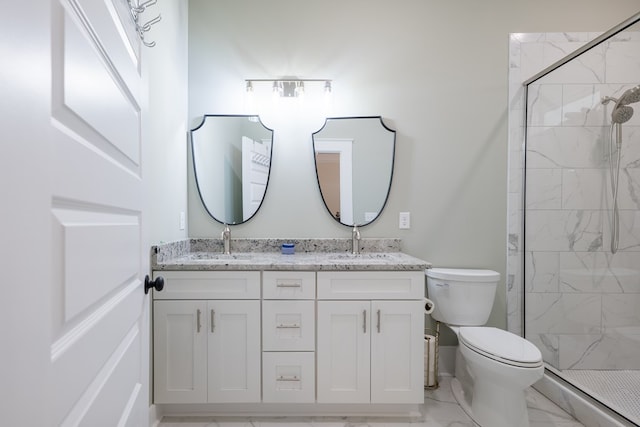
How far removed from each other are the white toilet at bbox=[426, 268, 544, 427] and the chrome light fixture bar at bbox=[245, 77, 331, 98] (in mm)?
1483

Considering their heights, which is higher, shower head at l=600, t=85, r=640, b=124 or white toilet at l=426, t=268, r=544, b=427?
shower head at l=600, t=85, r=640, b=124

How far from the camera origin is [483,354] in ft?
4.73

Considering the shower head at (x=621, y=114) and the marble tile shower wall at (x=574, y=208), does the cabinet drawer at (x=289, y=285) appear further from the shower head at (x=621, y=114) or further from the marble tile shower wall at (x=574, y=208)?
the shower head at (x=621, y=114)

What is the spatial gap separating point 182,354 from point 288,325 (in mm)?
583

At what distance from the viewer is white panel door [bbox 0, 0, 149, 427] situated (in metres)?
0.37

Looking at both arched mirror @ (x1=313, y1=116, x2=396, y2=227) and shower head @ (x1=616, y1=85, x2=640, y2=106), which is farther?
arched mirror @ (x1=313, y1=116, x2=396, y2=227)

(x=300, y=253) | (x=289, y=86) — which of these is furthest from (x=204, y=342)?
(x=289, y=86)

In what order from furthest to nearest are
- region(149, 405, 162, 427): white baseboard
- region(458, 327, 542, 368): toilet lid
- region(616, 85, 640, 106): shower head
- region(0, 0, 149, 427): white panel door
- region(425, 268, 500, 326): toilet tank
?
region(425, 268, 500, 326): toilet tank, region(616, 85, 640, 106): shower head, region(149, 405, 162, 427): white baseboard, region(458, 327, 542, 368): toilet lid, region(0, 0, 149, 427): white panel door

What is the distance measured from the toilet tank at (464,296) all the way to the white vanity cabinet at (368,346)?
1.16 feet

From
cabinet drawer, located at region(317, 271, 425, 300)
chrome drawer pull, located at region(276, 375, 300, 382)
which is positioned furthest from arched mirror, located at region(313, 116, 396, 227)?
chrome drawer pull, located at region(276, 375, 300, 382)

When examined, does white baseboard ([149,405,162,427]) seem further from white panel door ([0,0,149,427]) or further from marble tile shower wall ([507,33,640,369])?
marble tile shower wall ([507,33,640,369])

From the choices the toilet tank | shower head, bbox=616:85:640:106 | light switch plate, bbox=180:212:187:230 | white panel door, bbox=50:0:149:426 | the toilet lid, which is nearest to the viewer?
white panel door, bbox=50:0:149:426

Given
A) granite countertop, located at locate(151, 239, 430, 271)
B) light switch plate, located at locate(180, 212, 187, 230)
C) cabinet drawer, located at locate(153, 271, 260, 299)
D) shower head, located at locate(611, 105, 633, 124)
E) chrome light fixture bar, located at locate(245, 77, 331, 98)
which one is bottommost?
cabinet drawer, located at locate(153, 271, 260, 299)

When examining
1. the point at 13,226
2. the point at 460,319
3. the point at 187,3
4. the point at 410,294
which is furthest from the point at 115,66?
the point at 460,319
